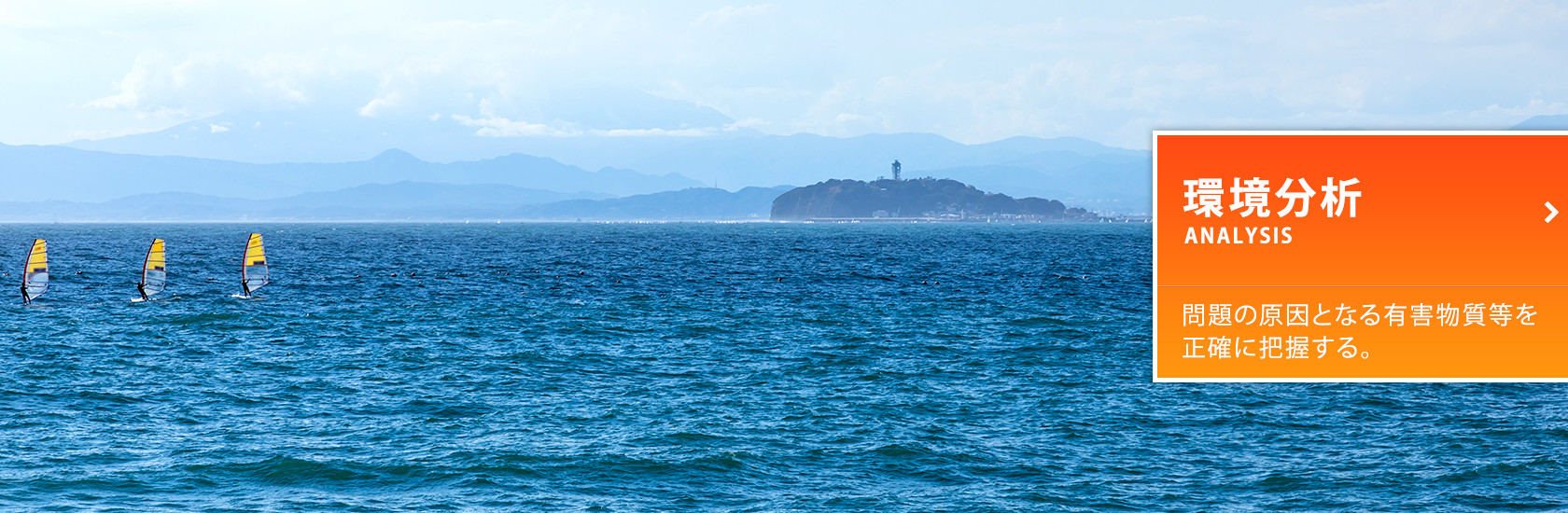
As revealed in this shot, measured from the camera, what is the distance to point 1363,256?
873cm

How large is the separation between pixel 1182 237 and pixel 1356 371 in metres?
1.61

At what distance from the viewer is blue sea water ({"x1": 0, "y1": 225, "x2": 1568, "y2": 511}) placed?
27875 millimetres

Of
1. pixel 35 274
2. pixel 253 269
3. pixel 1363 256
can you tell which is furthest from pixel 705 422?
pixel 35 274

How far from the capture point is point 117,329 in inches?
2319

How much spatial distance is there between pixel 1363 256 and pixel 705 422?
1108 inches

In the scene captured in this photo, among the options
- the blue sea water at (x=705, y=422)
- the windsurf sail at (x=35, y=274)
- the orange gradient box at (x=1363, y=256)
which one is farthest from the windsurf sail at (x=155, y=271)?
the orange gradient box at (x=1363, y=256)

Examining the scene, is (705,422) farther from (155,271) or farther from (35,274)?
(155,271)

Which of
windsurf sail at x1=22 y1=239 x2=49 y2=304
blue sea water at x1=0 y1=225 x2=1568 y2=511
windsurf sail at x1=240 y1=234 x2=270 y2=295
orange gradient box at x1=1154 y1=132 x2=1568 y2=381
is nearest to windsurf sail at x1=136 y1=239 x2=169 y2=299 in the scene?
windsurf sail at x1=240 y1=234 x2=270 y2=295

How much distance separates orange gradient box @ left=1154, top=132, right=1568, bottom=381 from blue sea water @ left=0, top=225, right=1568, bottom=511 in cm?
1836

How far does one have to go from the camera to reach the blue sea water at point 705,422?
1097 inches

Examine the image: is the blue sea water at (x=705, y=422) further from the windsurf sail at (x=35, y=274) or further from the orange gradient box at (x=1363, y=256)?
the orange gradient box at (x=1363, y=256)

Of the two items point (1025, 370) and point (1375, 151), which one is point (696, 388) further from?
point (1375, 151)

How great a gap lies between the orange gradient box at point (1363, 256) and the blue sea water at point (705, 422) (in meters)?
18.4

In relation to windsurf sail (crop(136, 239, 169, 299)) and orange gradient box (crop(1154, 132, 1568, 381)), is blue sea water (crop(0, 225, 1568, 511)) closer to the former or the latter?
windsurf sail (crop(136, 239, 169, 299))
